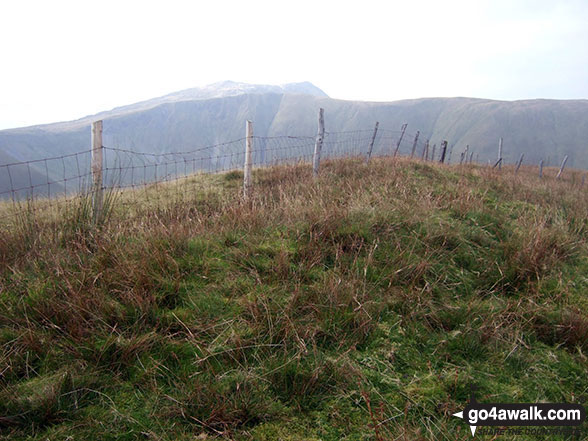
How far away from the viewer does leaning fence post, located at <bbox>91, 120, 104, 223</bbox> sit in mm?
4242

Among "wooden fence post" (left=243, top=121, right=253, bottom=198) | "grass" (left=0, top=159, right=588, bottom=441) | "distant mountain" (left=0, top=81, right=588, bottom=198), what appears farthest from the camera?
"distant mountain" (left=0, top=81, right=588, bottom=198)

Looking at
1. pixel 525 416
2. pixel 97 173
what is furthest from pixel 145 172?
pixel 525 416

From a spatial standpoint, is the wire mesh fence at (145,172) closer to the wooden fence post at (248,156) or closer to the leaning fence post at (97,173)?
the leaning fence post at (97,173)

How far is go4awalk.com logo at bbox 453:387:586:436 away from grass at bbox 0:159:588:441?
0.07 meters

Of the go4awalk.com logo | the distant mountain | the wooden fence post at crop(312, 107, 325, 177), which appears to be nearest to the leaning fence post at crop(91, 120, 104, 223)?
the go4awalk.com logo

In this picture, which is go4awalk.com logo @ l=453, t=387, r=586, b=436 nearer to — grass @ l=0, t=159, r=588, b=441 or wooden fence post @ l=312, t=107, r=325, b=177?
grass @ l=0, t=159, r=588, b=441

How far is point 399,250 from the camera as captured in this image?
369 cm

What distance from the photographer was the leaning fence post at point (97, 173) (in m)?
4.24

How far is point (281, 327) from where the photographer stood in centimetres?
245

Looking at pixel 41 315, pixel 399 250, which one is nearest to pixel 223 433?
pixel 41 315

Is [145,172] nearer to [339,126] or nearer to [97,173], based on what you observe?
[97,173]

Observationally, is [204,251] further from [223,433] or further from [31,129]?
[31,129]

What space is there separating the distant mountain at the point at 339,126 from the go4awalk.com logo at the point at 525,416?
5301 inches

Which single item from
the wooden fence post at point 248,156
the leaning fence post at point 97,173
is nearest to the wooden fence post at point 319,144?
the wooden fence post at point 248,156
